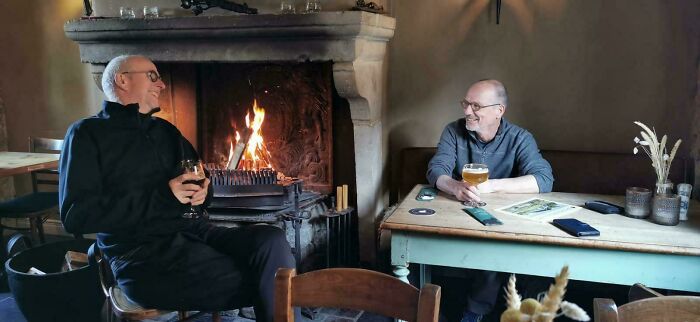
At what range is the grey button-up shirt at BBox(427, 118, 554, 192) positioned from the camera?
2646mm

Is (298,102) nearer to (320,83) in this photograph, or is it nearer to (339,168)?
(320,83)

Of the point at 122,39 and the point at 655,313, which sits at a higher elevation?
the point at 122,39

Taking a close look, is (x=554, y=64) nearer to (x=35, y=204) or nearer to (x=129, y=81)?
(x=129, y=81)

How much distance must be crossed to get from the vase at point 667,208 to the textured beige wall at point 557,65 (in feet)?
4.27

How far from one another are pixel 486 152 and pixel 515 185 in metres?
0.35

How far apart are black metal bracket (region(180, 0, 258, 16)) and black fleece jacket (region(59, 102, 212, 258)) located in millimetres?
731

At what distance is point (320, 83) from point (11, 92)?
253 cm

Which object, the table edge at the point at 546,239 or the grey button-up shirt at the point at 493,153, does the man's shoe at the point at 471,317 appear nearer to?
the grey button-up shirt at the point at 493,153

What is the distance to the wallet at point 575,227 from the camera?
183 centimetres

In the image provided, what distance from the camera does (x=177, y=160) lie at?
2.40 metres

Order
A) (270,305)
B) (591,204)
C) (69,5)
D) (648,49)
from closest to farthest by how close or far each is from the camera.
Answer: (270,305) < (591,204) < (648,49) < (69,5)

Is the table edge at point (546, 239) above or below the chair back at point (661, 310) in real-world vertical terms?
below

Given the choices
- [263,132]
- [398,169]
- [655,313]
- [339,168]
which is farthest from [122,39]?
[655,313]

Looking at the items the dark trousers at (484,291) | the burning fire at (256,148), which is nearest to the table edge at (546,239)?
the dark trousers at (484,291)
